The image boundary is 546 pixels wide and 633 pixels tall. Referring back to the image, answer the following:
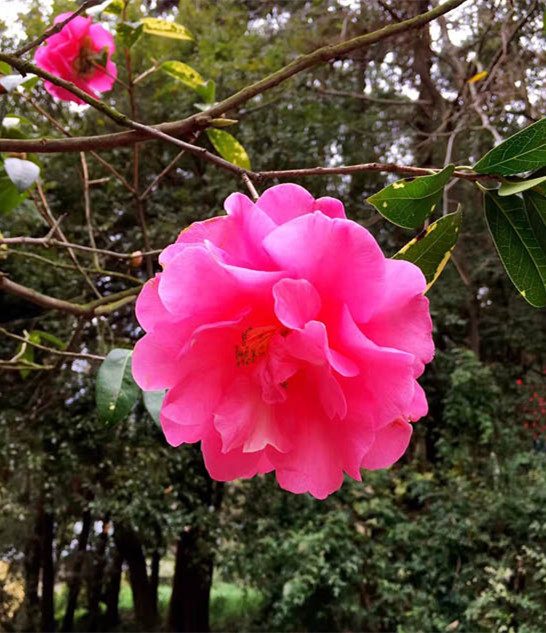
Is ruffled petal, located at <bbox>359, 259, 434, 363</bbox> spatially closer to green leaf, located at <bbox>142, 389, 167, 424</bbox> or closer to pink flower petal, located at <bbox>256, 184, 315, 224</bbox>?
pink flower petal, located at <bbox>256, 184, 315, 224</bbox>

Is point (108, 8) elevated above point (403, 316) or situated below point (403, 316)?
above

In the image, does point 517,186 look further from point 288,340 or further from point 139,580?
point 139,580

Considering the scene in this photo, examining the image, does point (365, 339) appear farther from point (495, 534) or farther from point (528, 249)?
point (495, 534)

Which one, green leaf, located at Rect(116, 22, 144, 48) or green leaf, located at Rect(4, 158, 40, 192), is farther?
green leaf, located at Rect(116, 22, 144, 48)

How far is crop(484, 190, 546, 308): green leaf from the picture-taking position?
31 cm

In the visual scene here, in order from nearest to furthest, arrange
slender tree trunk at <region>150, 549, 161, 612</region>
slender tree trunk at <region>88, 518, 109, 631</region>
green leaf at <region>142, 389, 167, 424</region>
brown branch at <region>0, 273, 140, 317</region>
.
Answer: green leaf at <region>142, 389, 167, 424</region>
brown branch at <region>0, 273, 140, 317</region>
slender tree trunk at <region>88, 518, 109, 631</region>
slender tree trunk at <region>150, 549, 161, 612</region>

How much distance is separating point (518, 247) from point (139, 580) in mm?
3374

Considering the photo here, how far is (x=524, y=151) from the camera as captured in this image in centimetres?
29

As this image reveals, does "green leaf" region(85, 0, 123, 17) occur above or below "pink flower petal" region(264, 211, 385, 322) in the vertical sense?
above

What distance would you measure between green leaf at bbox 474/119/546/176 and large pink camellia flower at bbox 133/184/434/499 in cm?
8

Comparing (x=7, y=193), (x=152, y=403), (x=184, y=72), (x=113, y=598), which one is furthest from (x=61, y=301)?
(x=113, y=598)

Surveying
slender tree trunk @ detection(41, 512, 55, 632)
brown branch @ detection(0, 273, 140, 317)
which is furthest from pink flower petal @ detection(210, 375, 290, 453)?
slender tree trunk @ detection(41, 512, 55, 632)

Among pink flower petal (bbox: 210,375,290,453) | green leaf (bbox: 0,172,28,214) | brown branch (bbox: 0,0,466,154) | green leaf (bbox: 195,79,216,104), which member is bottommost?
pink flower petal (bbox: 210,375,290,453)

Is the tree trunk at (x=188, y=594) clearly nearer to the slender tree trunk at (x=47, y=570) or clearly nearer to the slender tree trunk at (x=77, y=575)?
the slender tree trunk at (x=77, y=575)
